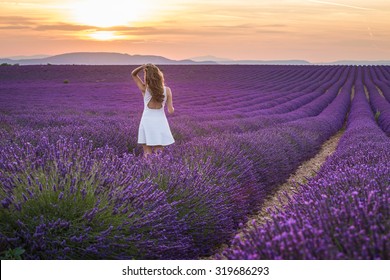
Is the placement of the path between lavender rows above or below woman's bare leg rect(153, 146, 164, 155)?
below

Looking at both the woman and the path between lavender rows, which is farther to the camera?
the woman

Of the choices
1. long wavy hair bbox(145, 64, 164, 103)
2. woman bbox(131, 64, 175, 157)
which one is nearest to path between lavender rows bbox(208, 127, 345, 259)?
woman bbox(131, 64, 175, 157)

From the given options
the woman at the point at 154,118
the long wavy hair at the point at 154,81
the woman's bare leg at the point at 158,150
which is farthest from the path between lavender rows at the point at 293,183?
the long wavy hair at the point at 154,81

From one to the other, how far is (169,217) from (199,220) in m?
0.42

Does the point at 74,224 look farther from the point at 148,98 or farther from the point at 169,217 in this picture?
the point at 148,98

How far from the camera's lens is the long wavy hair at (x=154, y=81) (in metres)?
4.71

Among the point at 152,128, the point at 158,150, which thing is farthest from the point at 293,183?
the point at 152,128

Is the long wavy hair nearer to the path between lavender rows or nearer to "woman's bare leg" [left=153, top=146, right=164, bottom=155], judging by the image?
"woman's bare leg" [left=153, top=146, right=164, bottom=155]

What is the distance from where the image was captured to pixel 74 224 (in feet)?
8.51

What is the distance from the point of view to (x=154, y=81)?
4734 millimetres

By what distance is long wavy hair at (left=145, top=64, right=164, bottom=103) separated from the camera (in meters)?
4.71

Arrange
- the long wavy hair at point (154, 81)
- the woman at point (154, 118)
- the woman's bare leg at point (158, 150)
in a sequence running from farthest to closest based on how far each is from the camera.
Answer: the woman at point (154, 118) → the long wavy hair at point (154, 81) → the woman's bare leg at point (158, 150)

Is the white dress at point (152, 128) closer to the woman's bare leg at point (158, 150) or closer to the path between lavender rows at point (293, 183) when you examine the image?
the woman's bare leg at point (158, 150)
